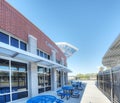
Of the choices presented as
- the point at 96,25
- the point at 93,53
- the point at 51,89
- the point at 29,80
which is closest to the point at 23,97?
the point at 29,80

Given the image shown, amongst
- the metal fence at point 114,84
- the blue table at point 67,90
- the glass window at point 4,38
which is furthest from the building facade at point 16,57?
the metal fence at point 114,84

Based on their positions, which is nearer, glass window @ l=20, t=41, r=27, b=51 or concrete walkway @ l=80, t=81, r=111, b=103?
concrete walkway @ l=80, t=81, r=111, b=103

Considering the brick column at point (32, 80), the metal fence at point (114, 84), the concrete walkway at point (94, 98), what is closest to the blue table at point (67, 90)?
the concrete walkway at point (94, 98)

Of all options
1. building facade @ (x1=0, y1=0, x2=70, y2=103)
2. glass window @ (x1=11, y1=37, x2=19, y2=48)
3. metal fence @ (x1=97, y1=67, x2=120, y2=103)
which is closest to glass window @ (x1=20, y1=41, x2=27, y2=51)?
building facade @ (x1=0, y1=0, x2=70, y2=103)

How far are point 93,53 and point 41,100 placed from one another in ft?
144

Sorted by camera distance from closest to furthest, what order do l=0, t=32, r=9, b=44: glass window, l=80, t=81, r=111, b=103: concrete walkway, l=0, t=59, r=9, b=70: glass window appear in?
l=0, t=59, r=9, b=70: glass window → l=0, t=32, r=9, b=44: glass window → l=80, t=81, r=111, b=103: concrete walkway

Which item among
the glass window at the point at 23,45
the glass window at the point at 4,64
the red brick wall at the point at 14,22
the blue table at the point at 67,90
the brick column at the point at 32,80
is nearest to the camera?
the glass window at the point at 4,64

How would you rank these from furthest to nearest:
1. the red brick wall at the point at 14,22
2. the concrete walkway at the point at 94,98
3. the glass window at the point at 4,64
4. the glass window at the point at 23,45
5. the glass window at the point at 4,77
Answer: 1. the glass window at the point at 23,45
2. the concrete walkway at the point at 94,98
3. the red brick wall at the point at 14,22
4. the glass window at the point at 4,64
5. the glass window at the point at 4,77

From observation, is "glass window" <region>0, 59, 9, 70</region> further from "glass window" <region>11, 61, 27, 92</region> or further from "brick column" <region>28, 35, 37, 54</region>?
"brick column" <region>28, 35, 37, 54</region>

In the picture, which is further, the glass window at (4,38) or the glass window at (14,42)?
the glass window at (14,42)

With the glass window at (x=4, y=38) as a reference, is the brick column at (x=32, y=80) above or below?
below

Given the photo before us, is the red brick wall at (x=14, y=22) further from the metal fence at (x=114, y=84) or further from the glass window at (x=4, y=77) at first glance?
the metal fence at (x=114, y=84)

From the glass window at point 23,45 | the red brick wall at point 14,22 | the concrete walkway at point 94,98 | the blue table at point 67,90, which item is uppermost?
the red brick wall at point 14,22

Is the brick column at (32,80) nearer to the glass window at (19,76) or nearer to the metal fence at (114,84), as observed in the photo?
the glass window at (19,76)
